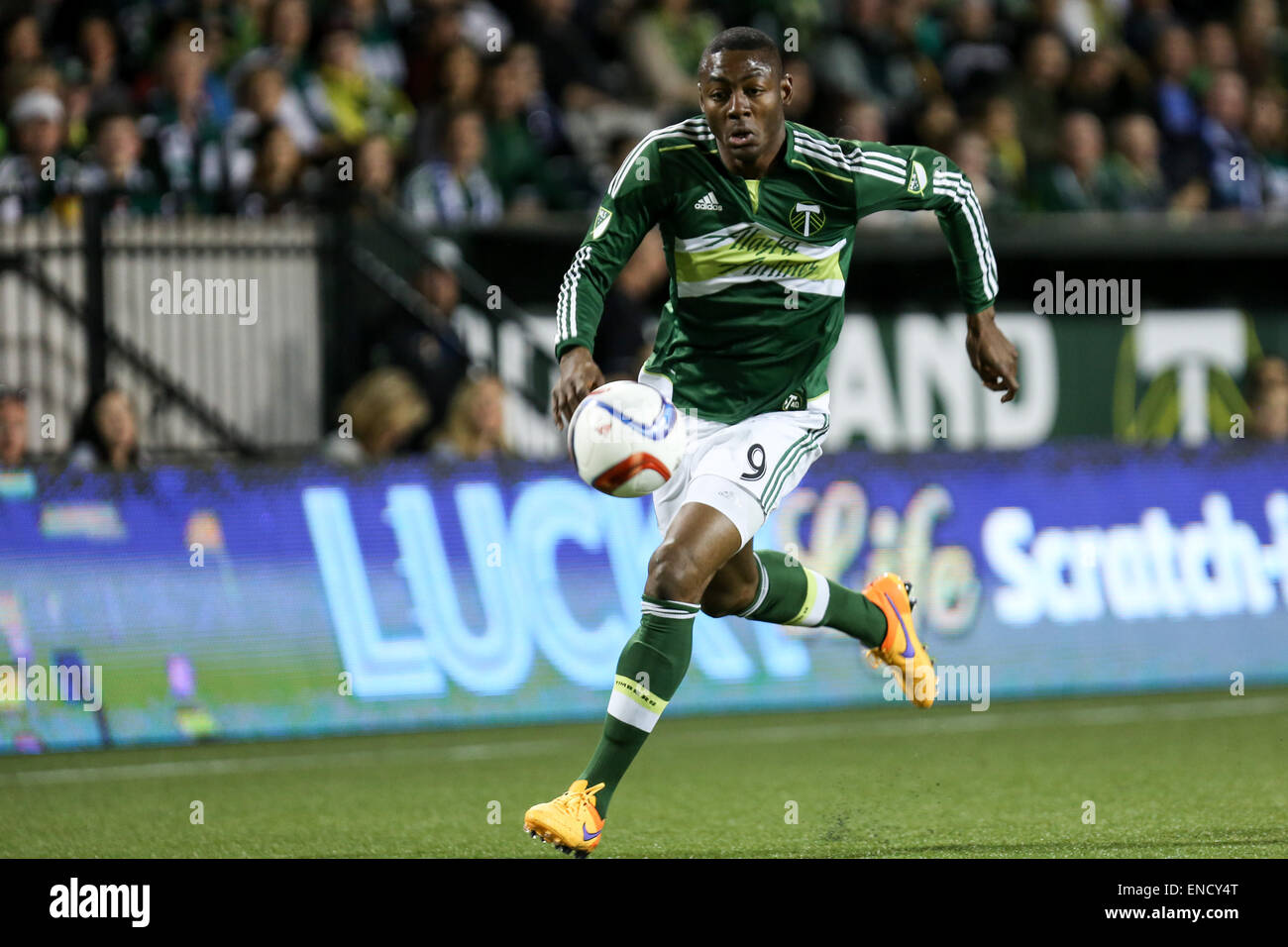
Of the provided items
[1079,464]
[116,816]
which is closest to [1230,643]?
[1079,464]

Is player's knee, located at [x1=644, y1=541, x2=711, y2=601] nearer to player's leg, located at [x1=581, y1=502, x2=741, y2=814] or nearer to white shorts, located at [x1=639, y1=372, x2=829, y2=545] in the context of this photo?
player's leg, located at [x1=581, y1=502, x2=741, y2=814]

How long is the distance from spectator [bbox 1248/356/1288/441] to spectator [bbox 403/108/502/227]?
178 inches

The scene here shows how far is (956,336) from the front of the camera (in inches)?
491

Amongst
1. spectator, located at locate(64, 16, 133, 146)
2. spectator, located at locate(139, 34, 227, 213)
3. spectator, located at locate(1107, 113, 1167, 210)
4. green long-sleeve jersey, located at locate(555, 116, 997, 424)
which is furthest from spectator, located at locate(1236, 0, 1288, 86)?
green long-sleeve jersey, located at locate(555, 116, 997, 424)

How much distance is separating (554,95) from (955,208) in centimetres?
682

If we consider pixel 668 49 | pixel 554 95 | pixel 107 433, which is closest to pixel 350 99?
pixel 554 95

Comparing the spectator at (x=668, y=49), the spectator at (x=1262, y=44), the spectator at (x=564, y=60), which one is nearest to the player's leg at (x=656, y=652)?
the spectator at (x=564, y=60)

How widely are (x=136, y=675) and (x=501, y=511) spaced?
1828 mm

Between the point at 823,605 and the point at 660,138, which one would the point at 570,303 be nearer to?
the point at 660,138

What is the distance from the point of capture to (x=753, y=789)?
25.4ft

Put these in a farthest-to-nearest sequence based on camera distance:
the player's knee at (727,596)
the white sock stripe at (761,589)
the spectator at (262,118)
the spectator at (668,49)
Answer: the spectator at (668,49) < the spectator at (262,118) < the white sock stripe at (761,589) < the player's knee at (727,596)

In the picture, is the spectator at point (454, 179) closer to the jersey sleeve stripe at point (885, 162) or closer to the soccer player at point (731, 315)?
the soccer player at point (731, 315)

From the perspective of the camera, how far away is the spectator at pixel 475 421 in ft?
33.3
